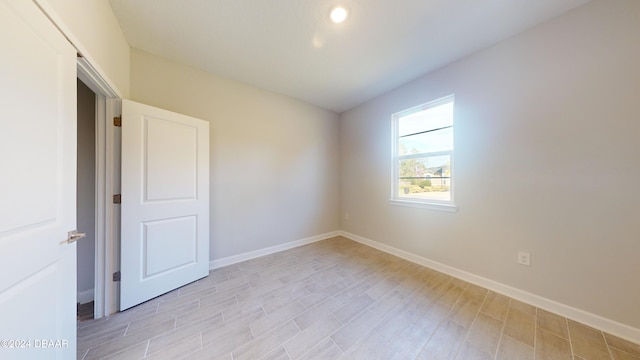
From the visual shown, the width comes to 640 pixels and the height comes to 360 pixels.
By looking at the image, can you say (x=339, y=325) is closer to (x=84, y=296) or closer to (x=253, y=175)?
(x=253, y=175)

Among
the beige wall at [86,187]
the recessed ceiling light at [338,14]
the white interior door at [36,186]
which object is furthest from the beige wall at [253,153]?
the recessed ceiling light at [338,14]

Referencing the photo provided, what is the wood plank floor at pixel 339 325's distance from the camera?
1358 mm

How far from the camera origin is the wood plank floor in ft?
4.46

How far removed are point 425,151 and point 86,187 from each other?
3.98 m

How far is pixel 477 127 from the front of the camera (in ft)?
7.21

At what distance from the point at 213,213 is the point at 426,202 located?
2932 mm

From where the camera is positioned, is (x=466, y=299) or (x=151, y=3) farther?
(x=466, y=299)

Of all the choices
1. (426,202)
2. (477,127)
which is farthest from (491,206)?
(477,127)

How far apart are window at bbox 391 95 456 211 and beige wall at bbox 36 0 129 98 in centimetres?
328

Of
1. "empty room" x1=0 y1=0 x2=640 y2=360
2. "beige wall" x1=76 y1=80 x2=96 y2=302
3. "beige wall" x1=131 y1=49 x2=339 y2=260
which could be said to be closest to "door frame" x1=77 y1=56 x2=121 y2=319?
"empty room" x1=0 y1=0 x2=640 y2=360

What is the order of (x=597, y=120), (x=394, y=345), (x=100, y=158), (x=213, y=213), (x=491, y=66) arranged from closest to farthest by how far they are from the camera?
(x=394, y=345) → (x=597, y=120) → (x=100, y=158) → (x=491, y=66) → (x=213, y=213)

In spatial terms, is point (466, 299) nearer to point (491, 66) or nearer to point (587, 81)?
point (587, 81)

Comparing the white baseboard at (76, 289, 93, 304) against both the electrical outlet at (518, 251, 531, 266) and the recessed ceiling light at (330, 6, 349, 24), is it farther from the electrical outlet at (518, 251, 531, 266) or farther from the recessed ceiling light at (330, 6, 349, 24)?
the electrical outlet at (518, 251, 531, 266)

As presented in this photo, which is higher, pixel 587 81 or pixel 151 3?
pixel 151 3
